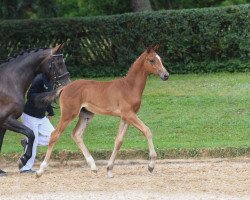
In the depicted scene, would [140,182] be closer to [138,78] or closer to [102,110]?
[102,110]

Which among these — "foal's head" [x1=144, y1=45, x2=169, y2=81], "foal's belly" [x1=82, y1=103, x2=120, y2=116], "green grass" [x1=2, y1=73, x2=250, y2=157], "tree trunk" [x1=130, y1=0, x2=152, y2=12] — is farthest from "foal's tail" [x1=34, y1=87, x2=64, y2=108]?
"tree trunk" [x1=130, y1=0, x2=152, y2=12]

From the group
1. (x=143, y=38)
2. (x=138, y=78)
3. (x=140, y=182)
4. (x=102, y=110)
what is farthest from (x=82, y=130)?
(x=143, y=38)

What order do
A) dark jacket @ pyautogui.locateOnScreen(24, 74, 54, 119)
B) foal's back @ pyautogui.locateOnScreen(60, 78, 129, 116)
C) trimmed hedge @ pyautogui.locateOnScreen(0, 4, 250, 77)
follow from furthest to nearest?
trimmed hedge @ pyautogui.locateOnScreen(0, 4, 250, 77) < dark jacket @ pyautogui.locateOnScreen(24, 74, 54, 119) < foal's back @ pyautogui.locateOnScreen(60, 78, 129, 116)

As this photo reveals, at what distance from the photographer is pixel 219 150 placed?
15344mm

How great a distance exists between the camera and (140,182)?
489 inches

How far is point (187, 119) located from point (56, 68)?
5.64 meters

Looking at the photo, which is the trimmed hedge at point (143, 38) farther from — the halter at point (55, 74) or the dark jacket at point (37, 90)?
the halter at point (55, 74)

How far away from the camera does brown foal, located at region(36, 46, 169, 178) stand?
12.9m

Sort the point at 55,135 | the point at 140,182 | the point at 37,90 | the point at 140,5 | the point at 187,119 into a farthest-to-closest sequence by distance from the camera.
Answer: the point at 140,5, the point at 187,119, the point at 37,90, the point at 55,135, the point at 140,182

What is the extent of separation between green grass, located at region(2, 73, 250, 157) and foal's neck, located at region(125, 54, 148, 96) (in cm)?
283

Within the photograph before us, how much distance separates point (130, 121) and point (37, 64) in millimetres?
2024

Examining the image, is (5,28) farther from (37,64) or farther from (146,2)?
(37,64)

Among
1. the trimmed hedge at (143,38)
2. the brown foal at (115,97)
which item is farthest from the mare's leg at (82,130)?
the trimmed hedge at (143,38)

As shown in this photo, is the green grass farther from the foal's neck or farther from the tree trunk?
the tree trunk
